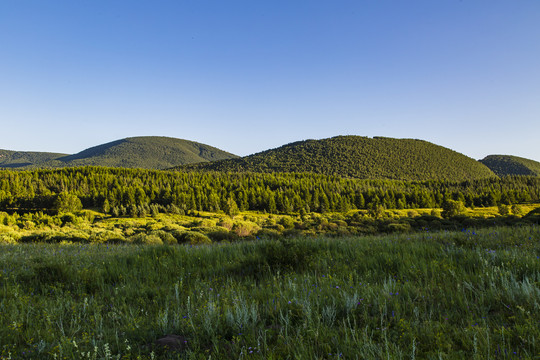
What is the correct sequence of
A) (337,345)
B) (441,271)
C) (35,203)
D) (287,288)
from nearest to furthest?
(337,345)
(287,288)
(441,271)
(35,203)

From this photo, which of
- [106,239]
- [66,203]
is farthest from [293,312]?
[66,203]

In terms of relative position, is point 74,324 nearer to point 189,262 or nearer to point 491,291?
point 189,262

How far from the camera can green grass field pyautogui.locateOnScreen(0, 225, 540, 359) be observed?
2217 mm

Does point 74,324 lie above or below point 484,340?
below

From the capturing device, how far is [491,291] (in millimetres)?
3006

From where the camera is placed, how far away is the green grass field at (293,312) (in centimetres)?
222

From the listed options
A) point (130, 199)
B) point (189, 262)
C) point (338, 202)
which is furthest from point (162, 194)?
point (189, 262)

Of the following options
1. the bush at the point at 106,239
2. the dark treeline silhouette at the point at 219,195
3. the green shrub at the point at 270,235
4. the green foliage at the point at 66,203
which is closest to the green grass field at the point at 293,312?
the green shrub at the point at 270,235

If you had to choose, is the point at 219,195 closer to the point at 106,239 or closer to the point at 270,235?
the point at 270,235

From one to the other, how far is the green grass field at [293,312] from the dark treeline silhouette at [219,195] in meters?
104

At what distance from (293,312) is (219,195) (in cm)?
12110

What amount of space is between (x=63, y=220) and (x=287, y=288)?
8112 cm

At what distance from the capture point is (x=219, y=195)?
400 ft

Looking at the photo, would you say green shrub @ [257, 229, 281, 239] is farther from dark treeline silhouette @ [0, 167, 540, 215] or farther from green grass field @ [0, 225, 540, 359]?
dark treeline silhouette @ [0, 167, 540, 215]
